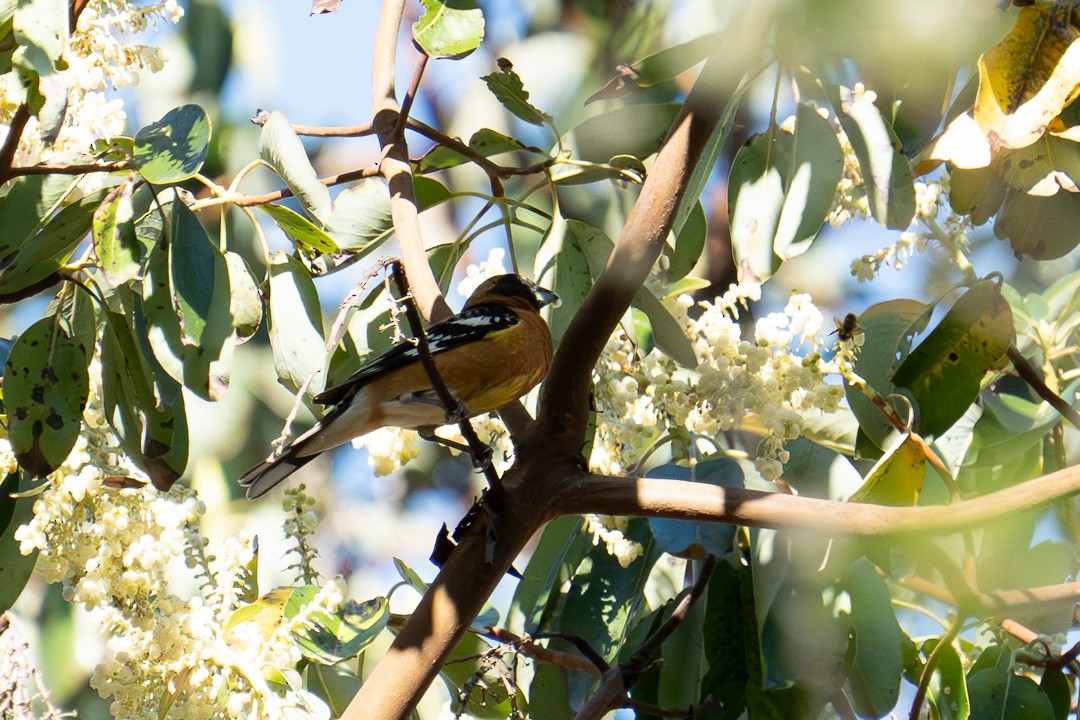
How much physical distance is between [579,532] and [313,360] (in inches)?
25.7

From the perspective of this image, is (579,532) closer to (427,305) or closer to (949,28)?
(427,305)

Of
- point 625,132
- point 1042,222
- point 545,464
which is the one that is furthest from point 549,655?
point 1042,222

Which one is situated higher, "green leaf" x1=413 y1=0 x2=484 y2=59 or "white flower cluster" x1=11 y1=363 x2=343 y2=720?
Result: "green leaf" x1=413 y1=0 x2=484 y2=59

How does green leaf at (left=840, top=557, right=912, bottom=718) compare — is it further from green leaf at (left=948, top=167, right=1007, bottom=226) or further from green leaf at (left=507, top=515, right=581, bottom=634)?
green leaf at (left=948, top=167, right=1007, bottom=226)

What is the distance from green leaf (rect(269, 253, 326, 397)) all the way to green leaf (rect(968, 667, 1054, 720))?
1250mm

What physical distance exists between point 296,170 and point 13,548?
807mm

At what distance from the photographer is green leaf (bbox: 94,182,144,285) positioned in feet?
5.05

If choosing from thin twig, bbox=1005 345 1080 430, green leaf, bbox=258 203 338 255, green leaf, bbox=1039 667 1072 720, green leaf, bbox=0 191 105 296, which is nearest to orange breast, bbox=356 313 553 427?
green leaf, bbox=258 203 338 255

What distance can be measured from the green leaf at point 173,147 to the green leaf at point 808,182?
93 centimetres

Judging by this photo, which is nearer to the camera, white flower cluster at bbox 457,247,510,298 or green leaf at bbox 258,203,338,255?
green leaf at bbox 258,203,338,255

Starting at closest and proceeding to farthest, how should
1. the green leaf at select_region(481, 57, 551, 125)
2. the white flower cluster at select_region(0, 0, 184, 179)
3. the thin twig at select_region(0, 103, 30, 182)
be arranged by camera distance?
the thin twig at select_region(0, 103, 30, 182)
the white flower cluster at select_region(0, 0, 184, 179)
the green leaf at select_region(481, 57, 551, 125)

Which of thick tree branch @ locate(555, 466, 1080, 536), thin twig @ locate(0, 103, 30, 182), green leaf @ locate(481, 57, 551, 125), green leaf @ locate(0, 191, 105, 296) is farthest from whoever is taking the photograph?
green leaf @ locate(481, 57, 551, 125)

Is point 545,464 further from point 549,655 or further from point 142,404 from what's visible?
point 142,404

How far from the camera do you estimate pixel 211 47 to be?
3.96 metres
